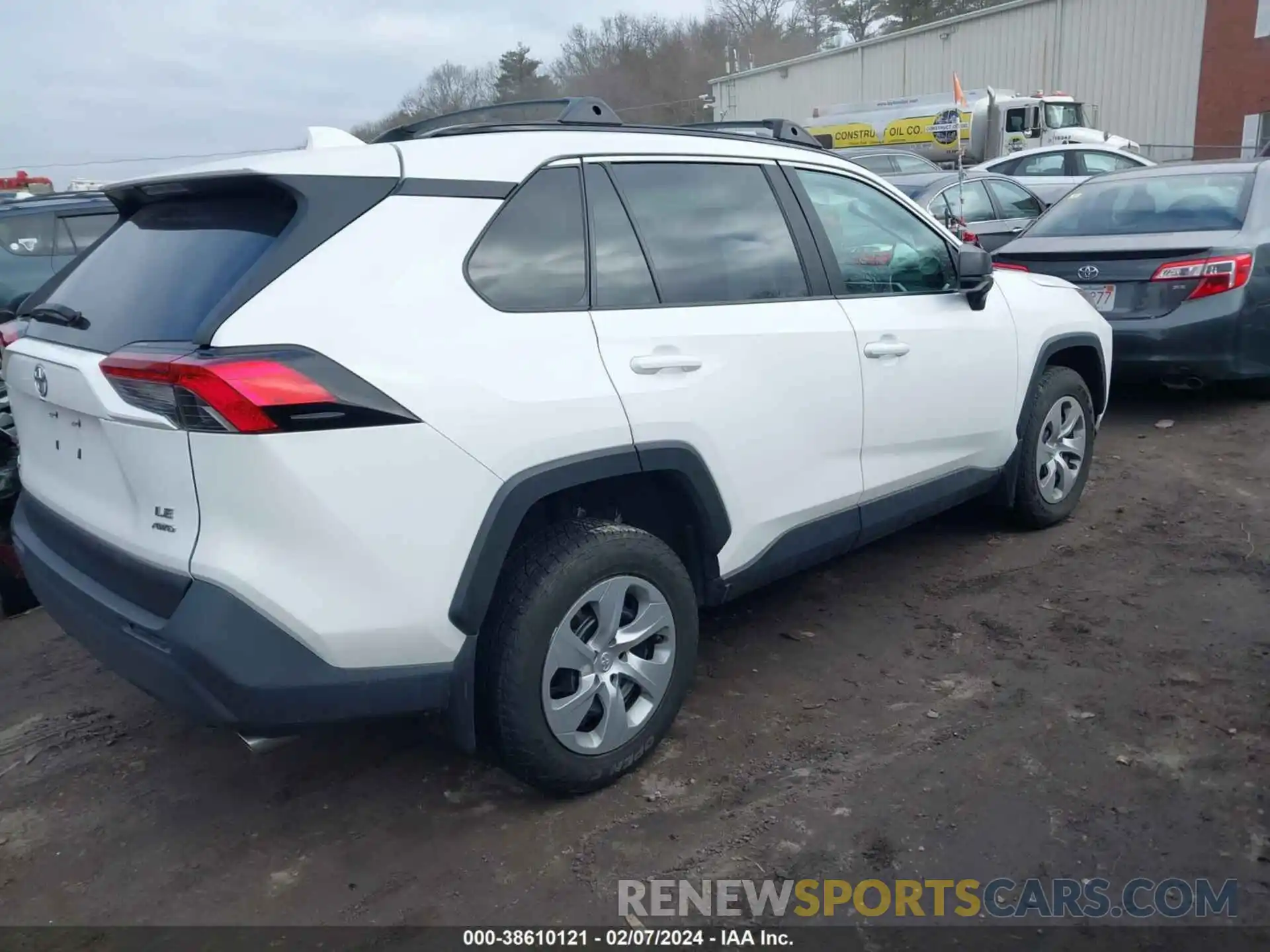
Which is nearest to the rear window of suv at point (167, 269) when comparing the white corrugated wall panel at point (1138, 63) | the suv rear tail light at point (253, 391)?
the suv rear tail light at point (253, 391)

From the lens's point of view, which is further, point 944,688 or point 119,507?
point 944,688

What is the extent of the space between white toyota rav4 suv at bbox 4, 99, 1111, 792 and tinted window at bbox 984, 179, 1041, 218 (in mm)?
8996

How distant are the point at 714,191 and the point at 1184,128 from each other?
30.4 metres

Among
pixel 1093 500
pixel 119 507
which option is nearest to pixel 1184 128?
pixel 1093 500

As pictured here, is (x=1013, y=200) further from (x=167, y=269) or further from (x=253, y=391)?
(x=253, y=391)

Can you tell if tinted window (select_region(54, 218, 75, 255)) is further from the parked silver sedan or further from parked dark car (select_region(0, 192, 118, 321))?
the parked silver sedan

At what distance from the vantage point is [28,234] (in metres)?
8.38

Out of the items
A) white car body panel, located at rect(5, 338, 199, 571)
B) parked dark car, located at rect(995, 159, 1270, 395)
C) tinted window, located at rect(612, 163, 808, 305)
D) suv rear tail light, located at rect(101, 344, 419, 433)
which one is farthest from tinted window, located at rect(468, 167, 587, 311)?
parked dark car, located at rect(995, 159, 1270, 395)

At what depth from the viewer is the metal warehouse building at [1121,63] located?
Answer: 1064 inches

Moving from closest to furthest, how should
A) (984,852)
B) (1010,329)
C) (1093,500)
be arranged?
1. (984,852)
2. (1010,329)
3. (1093,500)

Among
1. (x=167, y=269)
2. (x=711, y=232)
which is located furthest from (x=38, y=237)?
(x=711, y=232)

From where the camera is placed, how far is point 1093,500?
5523 millimetres

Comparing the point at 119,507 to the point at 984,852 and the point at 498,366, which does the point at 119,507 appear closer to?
the point at 498,366

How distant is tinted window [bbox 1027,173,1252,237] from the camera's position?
22.6ft
